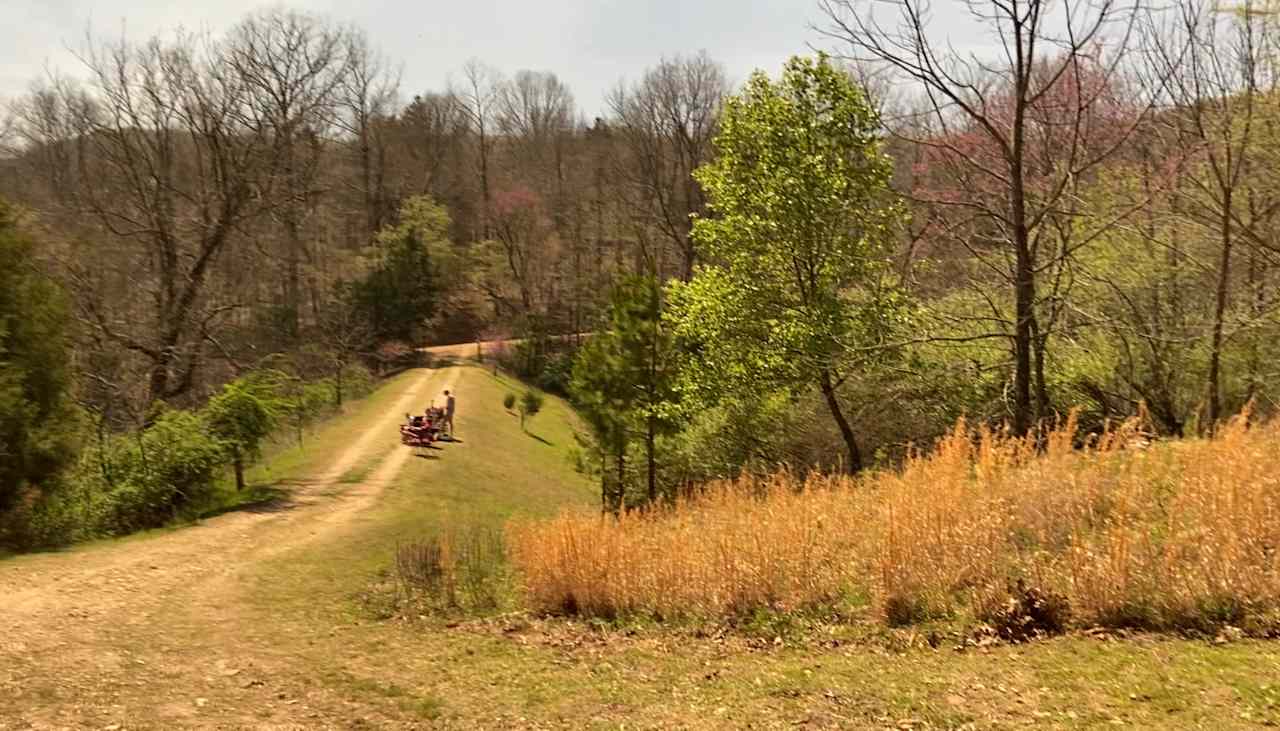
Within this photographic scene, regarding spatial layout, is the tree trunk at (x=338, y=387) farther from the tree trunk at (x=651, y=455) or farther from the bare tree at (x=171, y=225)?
the tree trunk at (x=651, y=455)

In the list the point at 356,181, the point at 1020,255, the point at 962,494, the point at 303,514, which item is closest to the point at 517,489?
the point at 303,514

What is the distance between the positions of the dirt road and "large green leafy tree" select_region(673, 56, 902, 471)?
8151 millimetres

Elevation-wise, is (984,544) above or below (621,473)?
above

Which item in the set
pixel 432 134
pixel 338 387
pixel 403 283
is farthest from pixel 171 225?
pixel 432 134

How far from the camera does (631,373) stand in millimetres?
16359

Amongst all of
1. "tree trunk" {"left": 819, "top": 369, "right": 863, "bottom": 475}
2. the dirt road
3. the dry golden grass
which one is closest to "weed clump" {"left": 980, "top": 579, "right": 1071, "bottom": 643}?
the dry golden grass

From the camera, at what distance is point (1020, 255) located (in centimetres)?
968

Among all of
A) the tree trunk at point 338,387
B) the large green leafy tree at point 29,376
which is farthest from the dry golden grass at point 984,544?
the tree trunk at point 338,387

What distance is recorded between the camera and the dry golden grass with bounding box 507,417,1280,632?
496cm

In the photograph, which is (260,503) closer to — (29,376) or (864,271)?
(29,376)

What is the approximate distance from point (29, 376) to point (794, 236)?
12.8 meters

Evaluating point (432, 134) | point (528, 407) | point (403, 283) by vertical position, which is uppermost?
point (432, 134)

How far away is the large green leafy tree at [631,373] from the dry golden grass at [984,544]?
7917mm

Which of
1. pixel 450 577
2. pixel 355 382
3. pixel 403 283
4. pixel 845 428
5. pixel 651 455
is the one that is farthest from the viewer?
pixel 403 283
